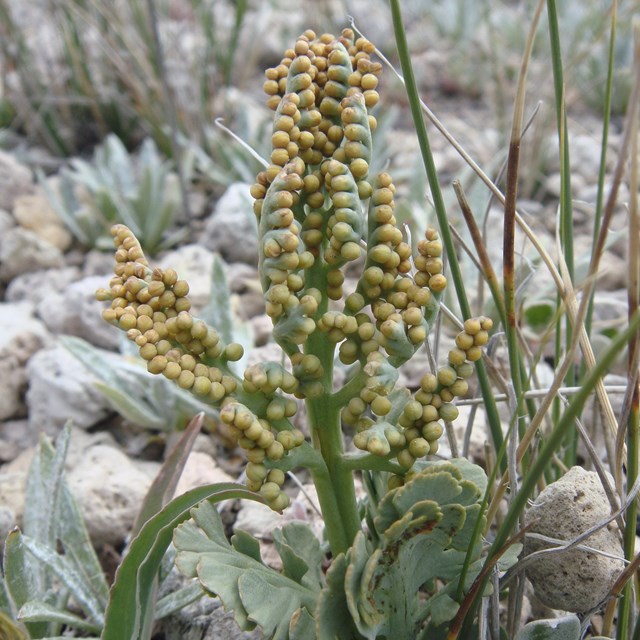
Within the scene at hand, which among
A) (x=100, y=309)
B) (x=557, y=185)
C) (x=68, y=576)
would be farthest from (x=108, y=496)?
(x=557, y=185)

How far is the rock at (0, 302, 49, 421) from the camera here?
1.79 m

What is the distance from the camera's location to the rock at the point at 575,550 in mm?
961

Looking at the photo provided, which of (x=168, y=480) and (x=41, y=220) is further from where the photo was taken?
(x=41, y=220)

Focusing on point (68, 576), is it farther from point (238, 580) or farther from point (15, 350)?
point (15, 350)

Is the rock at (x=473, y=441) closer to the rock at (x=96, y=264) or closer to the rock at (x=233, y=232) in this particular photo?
the rock at (x=233, y=232)

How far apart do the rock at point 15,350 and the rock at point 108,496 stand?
391mm

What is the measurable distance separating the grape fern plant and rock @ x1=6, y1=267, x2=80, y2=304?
139 centimetres

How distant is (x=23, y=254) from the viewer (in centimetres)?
222

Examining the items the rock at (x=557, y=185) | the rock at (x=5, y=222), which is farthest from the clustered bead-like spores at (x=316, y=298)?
the rock at (x=557, y=185)

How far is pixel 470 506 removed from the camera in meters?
0.86

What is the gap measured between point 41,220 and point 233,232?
2.15 ft

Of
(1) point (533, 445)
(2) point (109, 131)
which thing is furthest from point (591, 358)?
(2) point (109, 131)

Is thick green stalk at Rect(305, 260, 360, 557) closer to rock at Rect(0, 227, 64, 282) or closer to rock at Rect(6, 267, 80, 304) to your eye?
rock at Rect(6, 267, 80, 304)

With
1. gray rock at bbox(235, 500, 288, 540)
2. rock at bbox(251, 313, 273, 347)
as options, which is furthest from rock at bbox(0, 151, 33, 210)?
gray rock at bbox(235, 500, 288, 540)
